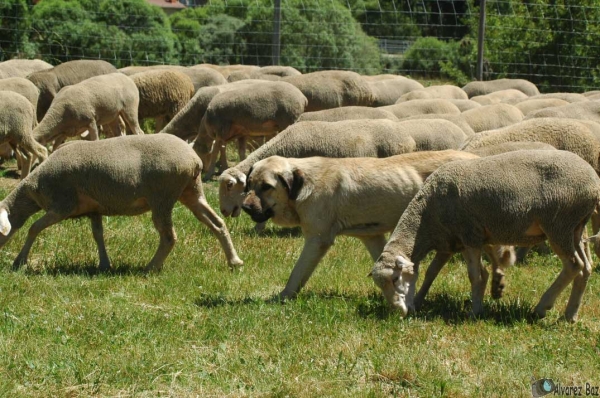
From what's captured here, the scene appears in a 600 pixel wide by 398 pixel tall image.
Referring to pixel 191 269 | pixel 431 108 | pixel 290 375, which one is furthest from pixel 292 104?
pixel 290 375

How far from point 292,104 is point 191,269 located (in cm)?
617

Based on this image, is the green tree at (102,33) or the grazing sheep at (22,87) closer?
the grazing sheep at (22,87)

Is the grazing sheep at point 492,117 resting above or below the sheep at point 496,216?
below

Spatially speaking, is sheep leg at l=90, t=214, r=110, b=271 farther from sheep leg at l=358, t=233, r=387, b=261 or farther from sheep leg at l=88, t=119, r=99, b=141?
sheep leg at l=88, t=119, r=99, b=141

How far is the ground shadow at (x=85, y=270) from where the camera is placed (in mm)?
9484

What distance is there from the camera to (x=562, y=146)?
410 inches

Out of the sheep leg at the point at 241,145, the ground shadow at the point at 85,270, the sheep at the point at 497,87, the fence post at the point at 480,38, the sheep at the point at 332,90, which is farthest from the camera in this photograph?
the fence post at the point at 480,38

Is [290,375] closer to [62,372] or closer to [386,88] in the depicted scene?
[62,372]

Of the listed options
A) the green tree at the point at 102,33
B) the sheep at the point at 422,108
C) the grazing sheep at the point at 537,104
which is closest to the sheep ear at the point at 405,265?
the sheep at the point at 422,108

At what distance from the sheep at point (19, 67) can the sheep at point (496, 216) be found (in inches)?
492

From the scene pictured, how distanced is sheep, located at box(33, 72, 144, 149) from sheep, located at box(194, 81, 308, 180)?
1.50m

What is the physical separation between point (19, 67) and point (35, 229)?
1080cm
